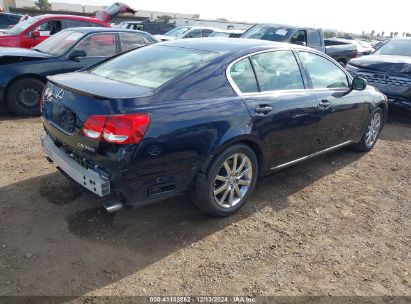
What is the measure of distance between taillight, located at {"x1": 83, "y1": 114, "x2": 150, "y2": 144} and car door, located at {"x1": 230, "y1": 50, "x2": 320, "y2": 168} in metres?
1.11

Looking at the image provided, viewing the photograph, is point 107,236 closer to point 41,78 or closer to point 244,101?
point 244,101

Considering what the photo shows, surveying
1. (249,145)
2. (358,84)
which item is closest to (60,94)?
(249,145)

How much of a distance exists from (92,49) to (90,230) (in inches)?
191

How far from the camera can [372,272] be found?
301 cm

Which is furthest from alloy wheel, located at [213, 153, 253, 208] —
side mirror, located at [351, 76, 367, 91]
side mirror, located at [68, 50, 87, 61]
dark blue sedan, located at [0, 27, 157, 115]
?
side mirror, located at [68, 50, 87, 61]

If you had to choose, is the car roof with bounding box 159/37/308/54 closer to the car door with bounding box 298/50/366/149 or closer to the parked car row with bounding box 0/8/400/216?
the parked car row with bounding box 0/8/400/216

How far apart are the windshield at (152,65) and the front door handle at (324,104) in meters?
1.45

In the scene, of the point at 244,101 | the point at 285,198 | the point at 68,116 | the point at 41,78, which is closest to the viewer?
the point at 68,116

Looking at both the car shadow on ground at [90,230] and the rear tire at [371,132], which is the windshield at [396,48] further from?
the car shadow on ground at [90,230]

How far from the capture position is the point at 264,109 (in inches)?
141

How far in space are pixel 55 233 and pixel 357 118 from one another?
3931mm

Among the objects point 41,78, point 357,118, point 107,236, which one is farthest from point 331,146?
point 41,78

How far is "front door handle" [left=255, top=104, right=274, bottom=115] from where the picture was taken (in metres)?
3.53

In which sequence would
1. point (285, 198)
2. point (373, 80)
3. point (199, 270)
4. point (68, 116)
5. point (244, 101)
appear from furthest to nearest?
point (373, 80), point (285, 198), point (244, 101), point (68, 116), point (199, 270)
